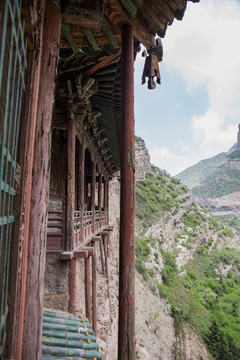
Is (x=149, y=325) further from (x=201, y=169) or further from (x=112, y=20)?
(x=201, y=169)

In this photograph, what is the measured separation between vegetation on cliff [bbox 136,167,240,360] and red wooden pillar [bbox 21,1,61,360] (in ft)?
49.7

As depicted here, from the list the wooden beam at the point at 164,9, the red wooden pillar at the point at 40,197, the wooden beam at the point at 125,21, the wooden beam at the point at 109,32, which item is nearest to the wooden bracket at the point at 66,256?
the red wooden pillar at the point at 40,197

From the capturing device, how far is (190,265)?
3169 cm

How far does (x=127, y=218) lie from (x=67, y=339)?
2477mm

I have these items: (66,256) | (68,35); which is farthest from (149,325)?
(68,35)

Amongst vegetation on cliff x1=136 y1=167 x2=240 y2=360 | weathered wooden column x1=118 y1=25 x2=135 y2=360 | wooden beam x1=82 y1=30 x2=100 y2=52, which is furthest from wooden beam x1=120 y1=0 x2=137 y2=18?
vegetation on cliff x1=136 y1=167 x2=240 y2=360

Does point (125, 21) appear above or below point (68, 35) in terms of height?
→ above

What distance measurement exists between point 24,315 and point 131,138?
5.89 ft

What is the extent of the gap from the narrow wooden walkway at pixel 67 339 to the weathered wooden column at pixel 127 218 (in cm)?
159

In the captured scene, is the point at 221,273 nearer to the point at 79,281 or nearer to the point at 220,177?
the point at 79,281

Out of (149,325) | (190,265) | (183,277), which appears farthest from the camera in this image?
(190,265)

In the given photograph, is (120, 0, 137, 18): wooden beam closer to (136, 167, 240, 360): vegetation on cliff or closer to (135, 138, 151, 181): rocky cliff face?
(136, 167, 240, 360): vegetation on cliff

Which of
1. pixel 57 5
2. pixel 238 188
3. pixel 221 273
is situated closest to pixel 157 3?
pixel 57 5

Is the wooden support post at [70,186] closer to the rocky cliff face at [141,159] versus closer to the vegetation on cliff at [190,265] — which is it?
the vegetation on cliff at [190,265]
